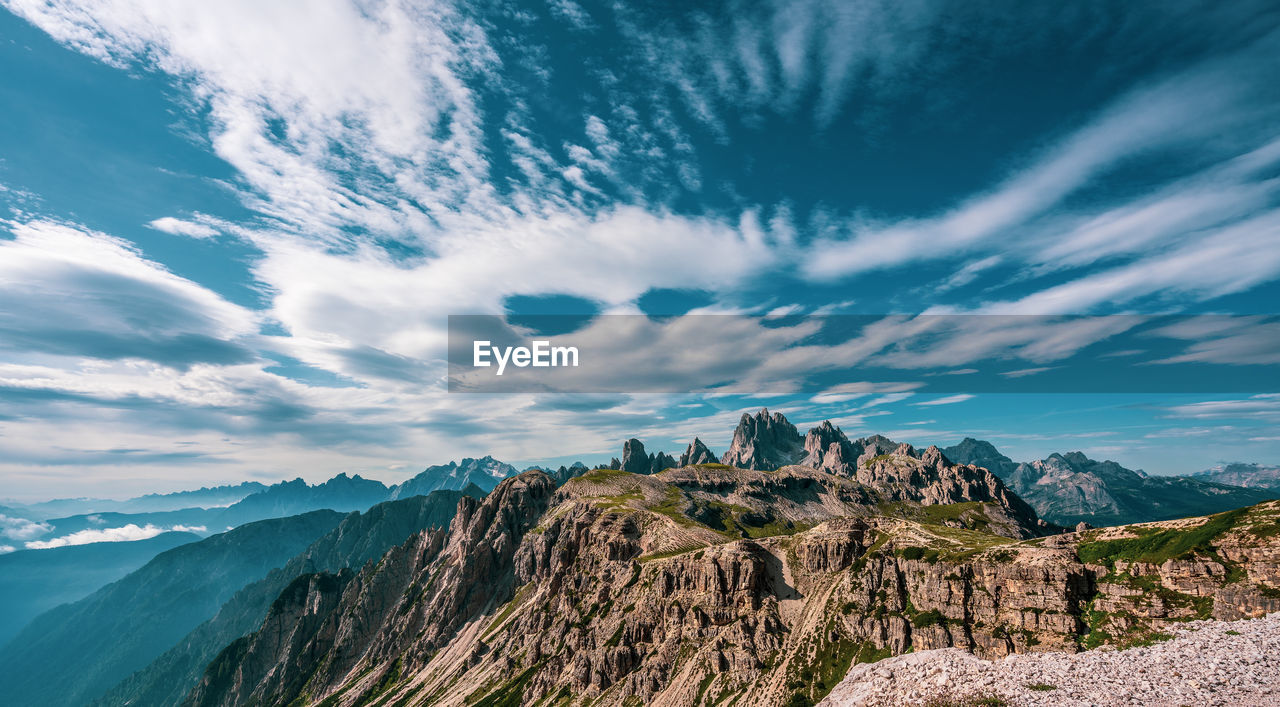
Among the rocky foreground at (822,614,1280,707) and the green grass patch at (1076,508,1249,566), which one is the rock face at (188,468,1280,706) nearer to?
the green grass patch at (1076,508,1249,566)

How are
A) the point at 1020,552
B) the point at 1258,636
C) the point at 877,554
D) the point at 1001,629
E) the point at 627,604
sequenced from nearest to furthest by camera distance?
the point at 1258,636, the point at 1001,629, the point at 1020,552, the point at 877,554, the point at 627,604

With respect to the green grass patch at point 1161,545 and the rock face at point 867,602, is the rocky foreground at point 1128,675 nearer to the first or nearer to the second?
the rock face at point 867,602

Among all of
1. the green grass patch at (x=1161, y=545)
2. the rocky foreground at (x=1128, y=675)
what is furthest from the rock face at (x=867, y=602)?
the rocky foreground at (x=1128, y=675)

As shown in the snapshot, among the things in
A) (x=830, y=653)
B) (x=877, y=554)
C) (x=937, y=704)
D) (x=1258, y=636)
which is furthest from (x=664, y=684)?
(x=1258, y=636)

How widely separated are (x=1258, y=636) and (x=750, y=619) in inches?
3878

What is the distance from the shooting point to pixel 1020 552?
107438mm

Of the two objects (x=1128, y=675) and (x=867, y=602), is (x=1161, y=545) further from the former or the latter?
(x=867, y=602)

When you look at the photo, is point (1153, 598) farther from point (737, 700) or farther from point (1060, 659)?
point (737, 700)

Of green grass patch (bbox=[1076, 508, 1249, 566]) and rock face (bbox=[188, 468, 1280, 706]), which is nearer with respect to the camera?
rock face (bbox=[188, 468, 1280, 706])

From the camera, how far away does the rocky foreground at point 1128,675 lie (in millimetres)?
63781

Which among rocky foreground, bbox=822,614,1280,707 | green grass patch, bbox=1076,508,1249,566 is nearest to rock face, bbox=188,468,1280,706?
green grass patch, bbox=1076,508,1249,566

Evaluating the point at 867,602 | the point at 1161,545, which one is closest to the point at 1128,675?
the point at 1161,545

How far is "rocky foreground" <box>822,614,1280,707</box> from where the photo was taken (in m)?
63.8

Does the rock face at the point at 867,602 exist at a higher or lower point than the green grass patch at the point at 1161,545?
lower
